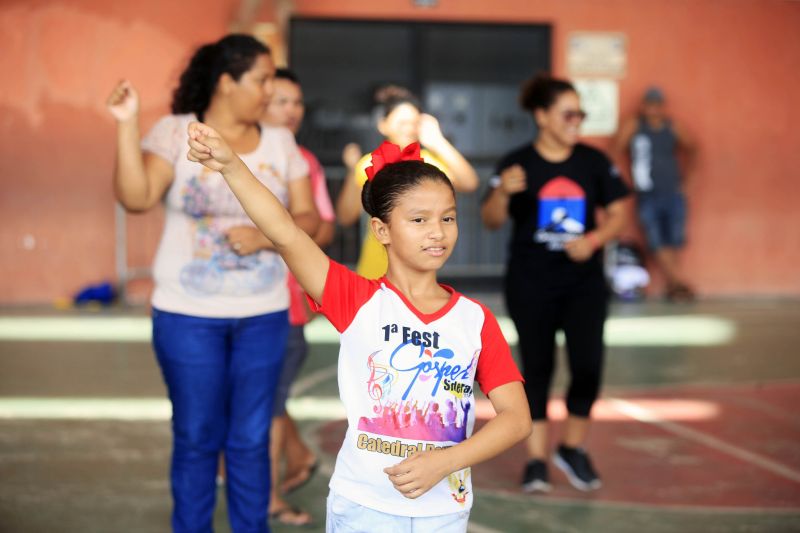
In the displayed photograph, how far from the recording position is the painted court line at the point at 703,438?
4.71 m

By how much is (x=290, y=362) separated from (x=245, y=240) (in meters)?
1.23

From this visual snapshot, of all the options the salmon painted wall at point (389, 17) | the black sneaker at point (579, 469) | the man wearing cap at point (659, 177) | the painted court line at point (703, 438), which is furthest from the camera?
the man wearing cap at point (659, 177)

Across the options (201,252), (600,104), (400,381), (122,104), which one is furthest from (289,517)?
(600,104)

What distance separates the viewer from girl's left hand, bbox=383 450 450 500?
202 cm

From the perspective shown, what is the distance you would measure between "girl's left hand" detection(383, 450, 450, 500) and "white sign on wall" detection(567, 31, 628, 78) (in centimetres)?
926

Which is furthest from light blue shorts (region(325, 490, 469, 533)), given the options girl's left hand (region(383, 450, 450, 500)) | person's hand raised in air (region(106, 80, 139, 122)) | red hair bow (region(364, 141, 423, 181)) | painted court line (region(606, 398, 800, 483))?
painted court line (region(606, 398, 800, 483))

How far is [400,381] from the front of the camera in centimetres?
223

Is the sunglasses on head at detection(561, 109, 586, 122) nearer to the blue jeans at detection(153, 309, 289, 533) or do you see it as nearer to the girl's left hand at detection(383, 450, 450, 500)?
the blue jeans at detection(153, 309, 289, 533)

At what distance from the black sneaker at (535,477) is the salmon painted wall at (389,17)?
6.53 m

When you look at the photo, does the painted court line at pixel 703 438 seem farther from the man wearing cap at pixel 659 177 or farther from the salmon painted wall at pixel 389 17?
the salmon painted wall at pixel 389 17

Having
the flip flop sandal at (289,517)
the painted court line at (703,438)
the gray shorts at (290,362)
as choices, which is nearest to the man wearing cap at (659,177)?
the painted court line at (703,438)

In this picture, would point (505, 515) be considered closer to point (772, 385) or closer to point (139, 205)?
point (139, 205)

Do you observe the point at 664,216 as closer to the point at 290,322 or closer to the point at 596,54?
the point at 596,54

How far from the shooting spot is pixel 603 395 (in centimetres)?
629
